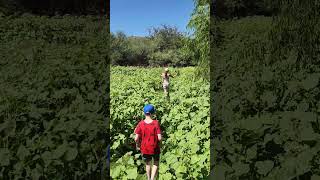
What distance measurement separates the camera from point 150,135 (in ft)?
22.7

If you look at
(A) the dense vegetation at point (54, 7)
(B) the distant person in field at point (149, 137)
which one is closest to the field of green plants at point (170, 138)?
(B) the distant person in field at point (149, 137)

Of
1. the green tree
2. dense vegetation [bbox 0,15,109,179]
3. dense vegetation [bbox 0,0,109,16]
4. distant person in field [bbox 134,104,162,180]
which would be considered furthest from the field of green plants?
dense vegetation [bbox 0,0,109,16]

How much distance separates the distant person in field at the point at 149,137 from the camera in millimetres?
6898

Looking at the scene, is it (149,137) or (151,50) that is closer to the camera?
(149,137)

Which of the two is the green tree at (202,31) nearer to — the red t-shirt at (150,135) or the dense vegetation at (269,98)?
the dense vegetation at (269,98)

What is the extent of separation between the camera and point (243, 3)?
61.1 feet

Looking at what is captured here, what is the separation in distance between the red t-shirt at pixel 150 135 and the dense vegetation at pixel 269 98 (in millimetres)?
803

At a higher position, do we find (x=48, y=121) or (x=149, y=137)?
(x=48, y=121)

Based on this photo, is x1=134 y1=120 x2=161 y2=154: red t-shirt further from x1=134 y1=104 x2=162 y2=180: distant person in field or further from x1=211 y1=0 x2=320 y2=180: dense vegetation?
x1=211 y1=0 x2=320 y2=180: dense vegetation

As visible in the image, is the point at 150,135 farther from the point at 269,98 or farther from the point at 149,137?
the point at 269,98

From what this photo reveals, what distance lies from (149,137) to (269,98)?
217cm

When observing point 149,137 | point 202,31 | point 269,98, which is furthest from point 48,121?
point 202,31

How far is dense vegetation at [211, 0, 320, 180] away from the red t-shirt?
80 centimetres

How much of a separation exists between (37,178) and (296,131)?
2700mm
